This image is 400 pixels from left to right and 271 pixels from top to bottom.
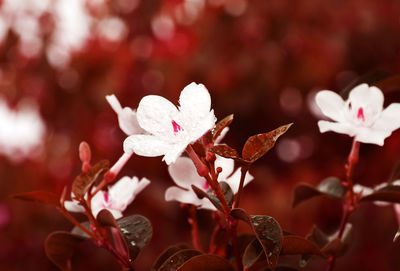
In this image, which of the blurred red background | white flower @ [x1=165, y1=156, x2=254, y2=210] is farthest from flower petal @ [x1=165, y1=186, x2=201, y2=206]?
the blurred red background

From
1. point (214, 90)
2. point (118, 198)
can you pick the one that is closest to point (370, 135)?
point (118, 198)

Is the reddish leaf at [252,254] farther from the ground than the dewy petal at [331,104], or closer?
closer

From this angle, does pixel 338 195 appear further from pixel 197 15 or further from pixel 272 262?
pixel 197 15

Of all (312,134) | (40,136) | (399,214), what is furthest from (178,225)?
(399,214)

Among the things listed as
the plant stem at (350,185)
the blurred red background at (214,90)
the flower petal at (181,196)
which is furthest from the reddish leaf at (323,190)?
the blurred red background at (214,90)

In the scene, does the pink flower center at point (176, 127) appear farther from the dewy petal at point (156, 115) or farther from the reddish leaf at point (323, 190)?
the reddish leaf at point (323, 190)

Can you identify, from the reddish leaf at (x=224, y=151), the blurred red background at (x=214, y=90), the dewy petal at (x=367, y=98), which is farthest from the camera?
the blurred red background at (x=214, y=90)

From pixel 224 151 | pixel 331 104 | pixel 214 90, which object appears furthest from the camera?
pixel 214 90

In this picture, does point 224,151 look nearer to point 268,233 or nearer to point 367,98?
point 268,233
